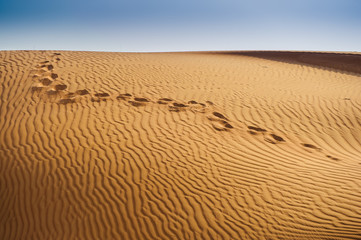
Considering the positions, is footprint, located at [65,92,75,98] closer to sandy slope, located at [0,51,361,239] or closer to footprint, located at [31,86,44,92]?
sandy slope, located at [0,51,361,239]

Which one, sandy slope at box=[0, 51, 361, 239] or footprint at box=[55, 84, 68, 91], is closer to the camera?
sandy slope at box=[0, 51, 361, 239]

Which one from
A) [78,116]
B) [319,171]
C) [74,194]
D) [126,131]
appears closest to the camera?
[74,194]

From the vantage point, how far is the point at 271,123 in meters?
7.84

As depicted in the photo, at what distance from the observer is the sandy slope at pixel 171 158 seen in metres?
4.21

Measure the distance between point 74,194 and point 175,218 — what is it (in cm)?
203

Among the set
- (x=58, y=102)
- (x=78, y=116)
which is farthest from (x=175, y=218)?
(x=58, y=102)

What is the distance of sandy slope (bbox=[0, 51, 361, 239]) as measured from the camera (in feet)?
13.8

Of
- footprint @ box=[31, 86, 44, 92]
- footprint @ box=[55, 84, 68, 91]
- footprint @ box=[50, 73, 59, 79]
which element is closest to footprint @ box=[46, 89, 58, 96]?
footprint @ box=[55, 84, 68, 91]

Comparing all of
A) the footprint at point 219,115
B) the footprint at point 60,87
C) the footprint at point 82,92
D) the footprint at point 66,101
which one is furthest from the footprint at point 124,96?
the footprint at point 219,115

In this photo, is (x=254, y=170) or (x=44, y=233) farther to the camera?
(x=254, y=170)

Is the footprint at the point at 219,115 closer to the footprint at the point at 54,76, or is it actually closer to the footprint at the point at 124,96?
the footprint at the point at 124,96

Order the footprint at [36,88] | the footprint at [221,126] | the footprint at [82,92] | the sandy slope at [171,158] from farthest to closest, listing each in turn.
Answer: the footprint at [82,92] < the footprint at [36,88] < the footprint at [221,126] < the sandy slope at [171,158]

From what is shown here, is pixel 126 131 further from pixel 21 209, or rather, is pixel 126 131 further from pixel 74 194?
pixel 21 209

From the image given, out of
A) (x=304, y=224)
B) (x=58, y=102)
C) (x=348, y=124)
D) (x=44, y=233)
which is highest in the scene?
(x=58, y=102)
